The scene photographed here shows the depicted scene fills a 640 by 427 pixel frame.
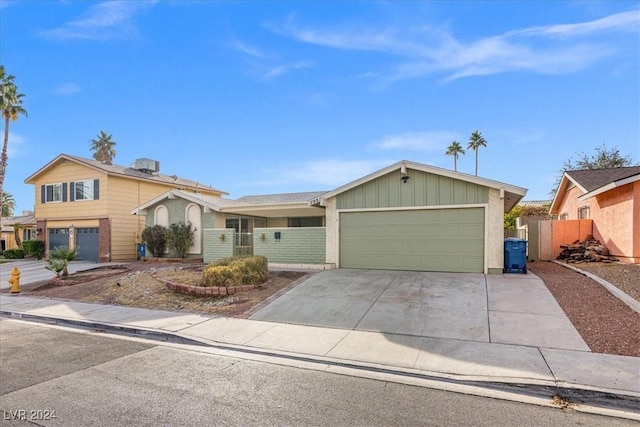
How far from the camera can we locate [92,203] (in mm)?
22141

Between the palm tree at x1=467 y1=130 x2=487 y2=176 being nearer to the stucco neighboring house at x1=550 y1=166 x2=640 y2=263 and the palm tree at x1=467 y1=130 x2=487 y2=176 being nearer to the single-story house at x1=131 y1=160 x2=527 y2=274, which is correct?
the stucco neighboring house at x1=550 y1=166 x2=640 y2=263

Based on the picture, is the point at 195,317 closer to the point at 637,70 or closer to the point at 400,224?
the point at 400,224

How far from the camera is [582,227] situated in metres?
15.8

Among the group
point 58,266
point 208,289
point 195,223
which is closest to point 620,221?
point 208,289

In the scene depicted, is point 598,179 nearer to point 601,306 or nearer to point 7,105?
point 601,306

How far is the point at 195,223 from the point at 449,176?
43.7ft

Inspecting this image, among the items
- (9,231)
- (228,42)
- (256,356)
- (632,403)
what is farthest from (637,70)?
(9,231)

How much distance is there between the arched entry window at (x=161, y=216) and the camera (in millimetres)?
20141

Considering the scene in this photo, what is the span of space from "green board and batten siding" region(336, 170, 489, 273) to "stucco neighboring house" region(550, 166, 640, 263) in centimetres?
512

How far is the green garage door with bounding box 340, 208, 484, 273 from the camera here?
11648mm

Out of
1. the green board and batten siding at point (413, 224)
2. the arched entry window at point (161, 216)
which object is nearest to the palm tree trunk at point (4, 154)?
the arched entry window at point (161, 216)

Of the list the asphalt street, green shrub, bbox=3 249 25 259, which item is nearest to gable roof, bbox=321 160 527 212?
the asphalt street

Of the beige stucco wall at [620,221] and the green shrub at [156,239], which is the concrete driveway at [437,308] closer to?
the beige stucco wall at [620,221]

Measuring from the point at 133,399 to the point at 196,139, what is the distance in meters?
20.0
